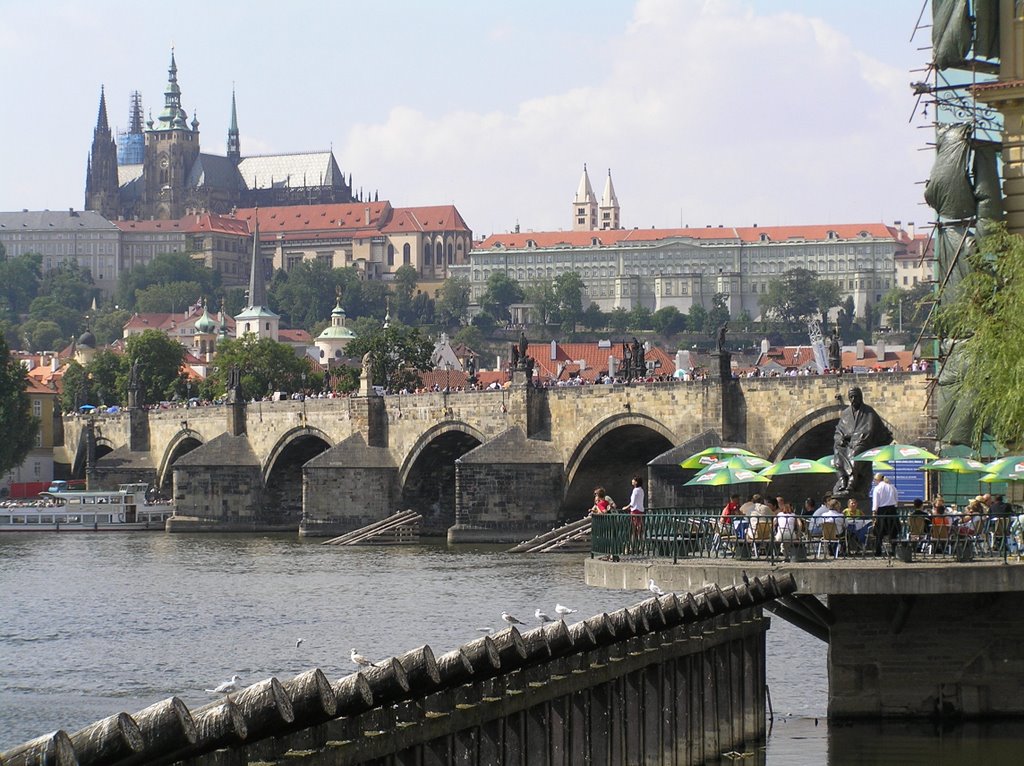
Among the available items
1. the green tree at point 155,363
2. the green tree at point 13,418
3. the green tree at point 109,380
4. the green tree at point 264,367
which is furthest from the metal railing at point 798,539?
the green tree at point 109,380

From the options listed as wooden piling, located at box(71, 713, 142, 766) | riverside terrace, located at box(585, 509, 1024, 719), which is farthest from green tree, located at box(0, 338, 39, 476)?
wooden piling, located at box(71, 713, 142, 766)

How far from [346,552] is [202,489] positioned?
750 inches

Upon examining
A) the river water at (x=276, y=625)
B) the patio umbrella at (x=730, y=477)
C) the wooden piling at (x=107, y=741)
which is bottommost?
the river water at (x=276, y=625)

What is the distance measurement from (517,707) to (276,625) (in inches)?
1091

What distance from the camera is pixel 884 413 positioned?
5722cm

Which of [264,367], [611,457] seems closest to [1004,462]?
[611,457]

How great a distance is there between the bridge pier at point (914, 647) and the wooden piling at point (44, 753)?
13288 mm

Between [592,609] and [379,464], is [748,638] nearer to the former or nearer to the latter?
[592,609]

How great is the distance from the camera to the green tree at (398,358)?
116938 mm

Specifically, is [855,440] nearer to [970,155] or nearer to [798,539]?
[798,539]

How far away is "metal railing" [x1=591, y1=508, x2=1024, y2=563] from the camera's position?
917 inches

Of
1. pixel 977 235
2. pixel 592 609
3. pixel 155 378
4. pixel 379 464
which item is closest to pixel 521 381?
pixel 379 464

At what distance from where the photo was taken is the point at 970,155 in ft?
113

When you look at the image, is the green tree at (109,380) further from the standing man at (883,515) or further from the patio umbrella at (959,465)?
the standing man at (883,515)
